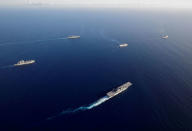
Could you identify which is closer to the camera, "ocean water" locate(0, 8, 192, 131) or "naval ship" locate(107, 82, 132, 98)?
"ocean water" locate(0, 8, 192, 131)

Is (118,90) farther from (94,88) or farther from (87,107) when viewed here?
(87,107)

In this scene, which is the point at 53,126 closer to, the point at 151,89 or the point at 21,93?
the point at 21,93

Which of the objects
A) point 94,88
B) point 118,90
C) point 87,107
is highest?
point 118,90

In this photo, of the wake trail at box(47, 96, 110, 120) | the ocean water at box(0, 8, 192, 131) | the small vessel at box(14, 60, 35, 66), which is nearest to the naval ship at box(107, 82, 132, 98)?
the ocean water at box(0, 8, 192, 131)

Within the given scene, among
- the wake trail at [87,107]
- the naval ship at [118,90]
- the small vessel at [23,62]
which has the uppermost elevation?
the small vessel at [23,62]

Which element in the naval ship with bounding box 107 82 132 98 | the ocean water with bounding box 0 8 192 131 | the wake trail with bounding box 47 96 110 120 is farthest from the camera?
the naval ship with bounding box 107 82 132 98

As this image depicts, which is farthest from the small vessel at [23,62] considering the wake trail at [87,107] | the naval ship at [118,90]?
the naval ship at [118,90]

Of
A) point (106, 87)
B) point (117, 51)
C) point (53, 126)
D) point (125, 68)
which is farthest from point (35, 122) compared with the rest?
point (117, 51)

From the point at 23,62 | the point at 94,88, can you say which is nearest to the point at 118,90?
the point at 94,88

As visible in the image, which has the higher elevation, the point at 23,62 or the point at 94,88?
the point at 23,62

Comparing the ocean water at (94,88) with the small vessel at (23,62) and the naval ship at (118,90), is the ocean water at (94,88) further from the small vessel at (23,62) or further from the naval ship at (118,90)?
the small vessel at (23,62)

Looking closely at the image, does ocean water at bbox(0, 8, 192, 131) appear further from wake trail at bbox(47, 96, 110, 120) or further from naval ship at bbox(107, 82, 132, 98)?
naval ship at bbox(107, 82, 132, 98)

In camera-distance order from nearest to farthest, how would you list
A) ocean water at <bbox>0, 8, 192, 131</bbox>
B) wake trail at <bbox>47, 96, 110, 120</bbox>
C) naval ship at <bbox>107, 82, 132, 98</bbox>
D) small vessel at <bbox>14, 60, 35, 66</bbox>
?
1. ocean water at <bbox>0, 8, 192, 131</bbox>
2. wake trail at <bbox>47, 96, 110, 120</bbox>
3. naval ship at <bbox>107, 82, 132, 98</bbox>
4. small vessel at <bbox>14, 60, 35, 66</bbox>
